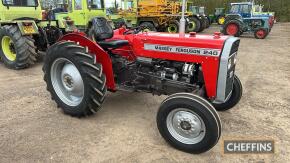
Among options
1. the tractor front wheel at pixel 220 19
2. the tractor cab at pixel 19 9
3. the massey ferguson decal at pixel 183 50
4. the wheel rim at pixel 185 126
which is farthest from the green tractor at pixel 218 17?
the wheel rim at pixel 185 126

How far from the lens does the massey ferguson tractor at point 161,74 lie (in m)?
3.06

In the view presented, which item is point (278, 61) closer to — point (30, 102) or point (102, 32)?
point (102, 32)

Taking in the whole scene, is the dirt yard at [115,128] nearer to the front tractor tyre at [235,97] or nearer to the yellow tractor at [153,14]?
the front tractor tyre at [235,97]

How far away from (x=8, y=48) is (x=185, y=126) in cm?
585

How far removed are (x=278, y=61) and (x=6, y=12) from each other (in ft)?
26.0

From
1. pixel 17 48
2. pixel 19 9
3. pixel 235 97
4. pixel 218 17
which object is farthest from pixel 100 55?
pixel 218 17

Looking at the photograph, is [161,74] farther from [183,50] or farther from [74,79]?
[74,79]

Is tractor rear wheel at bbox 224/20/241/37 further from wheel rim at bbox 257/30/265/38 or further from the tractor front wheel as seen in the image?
the tractor front wheel

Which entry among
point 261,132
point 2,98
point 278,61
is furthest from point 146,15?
point 261,132

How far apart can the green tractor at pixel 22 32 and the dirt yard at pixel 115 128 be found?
124 centimetres

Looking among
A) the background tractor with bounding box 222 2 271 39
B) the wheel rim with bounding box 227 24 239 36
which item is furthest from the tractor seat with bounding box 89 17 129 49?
the wheel rim with bounding box 227 24 239 36

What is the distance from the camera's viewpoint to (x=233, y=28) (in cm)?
1503

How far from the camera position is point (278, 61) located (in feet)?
27.5

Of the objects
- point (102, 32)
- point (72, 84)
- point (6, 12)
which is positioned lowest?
point (72, 84)
